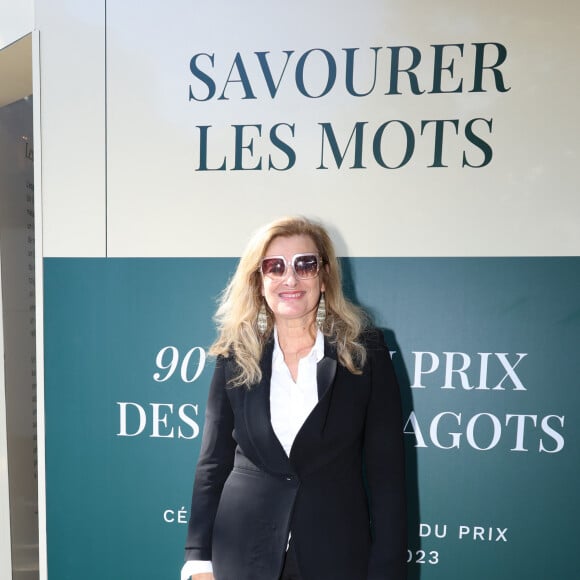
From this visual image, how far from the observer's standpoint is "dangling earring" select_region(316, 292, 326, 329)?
1.44m

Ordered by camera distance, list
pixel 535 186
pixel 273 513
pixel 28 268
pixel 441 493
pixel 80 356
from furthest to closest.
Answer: pixel 28 268 → pixel 80 356 → pixel 441 493 → pixel 535 186 → pixel 273 513

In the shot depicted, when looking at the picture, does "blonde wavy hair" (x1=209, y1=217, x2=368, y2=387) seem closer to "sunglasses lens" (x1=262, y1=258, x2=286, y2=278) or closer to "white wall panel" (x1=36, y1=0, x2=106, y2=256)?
"sunglasses lens" (x1=262, y1=258, x2=286, y2=278)

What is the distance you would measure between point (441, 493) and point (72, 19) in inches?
99.3

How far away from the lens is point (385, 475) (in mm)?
1307

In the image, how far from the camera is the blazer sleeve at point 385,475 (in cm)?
128

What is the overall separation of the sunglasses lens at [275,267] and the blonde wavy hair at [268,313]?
0.14ft

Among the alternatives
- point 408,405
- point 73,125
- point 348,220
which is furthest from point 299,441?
point 73,125

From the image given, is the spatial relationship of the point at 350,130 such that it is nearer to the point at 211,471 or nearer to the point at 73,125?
the point at 73,125

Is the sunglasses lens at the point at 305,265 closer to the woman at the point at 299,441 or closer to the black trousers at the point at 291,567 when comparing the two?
the woman at the point at 299,441

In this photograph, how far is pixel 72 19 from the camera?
187cm

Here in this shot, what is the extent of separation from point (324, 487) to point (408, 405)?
0.70 m

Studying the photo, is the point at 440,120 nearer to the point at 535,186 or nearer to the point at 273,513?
the point at 535,186

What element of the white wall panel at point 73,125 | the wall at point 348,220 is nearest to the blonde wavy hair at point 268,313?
the wall at point 348,220

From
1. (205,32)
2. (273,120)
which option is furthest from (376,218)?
(205,32)
